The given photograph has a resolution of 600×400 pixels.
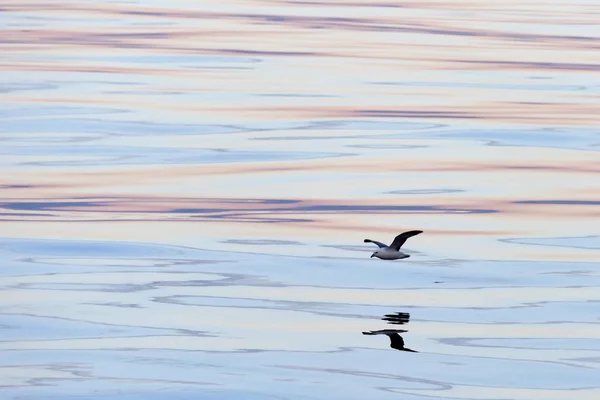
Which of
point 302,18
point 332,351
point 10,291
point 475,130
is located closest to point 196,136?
point 475,130

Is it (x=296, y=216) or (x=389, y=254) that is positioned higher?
(x=296, y=216)

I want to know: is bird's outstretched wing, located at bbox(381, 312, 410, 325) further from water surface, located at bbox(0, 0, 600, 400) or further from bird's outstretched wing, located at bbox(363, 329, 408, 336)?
bird's outstretched wing, located at bbox(363, 329, 408, 336)

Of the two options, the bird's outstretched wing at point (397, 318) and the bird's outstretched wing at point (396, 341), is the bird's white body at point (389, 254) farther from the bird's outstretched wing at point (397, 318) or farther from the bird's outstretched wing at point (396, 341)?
the bird's outstretched wing at point (396, 341)

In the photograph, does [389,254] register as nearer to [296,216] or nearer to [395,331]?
[395,331]

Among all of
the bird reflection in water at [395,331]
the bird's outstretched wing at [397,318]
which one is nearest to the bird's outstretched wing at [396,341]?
the bird reflection in water at [395,331]

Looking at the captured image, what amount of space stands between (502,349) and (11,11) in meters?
26.6

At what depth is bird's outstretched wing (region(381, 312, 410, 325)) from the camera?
1409cm

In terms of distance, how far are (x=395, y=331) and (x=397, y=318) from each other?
0.41 metres

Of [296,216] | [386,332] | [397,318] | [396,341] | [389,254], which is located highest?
[296,216]

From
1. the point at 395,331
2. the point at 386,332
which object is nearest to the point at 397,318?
the point at 395,331

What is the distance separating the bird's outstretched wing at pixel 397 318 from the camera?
555 inches

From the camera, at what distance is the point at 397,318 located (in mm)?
14188

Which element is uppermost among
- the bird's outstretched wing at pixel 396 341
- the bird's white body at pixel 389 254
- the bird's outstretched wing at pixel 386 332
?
the bird's white body at pixel 389 254

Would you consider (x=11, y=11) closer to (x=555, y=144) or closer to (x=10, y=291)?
(x=555, y=144)
